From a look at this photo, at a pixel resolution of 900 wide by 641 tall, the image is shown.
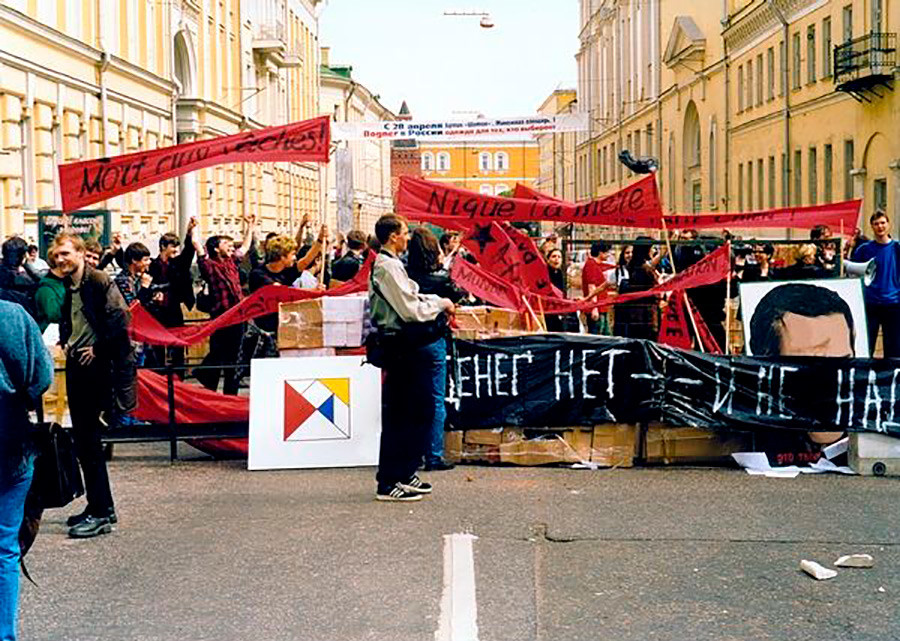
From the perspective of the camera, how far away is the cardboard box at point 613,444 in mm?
11000

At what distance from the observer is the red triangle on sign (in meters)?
11.0

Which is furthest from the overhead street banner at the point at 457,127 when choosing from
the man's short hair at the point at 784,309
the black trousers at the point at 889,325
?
the man's short hair at the point at 784,309

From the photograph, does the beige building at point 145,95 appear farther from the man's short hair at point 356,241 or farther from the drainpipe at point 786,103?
the drainpipe at point 786,103

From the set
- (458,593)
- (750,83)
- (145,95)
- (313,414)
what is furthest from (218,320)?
(750,83)

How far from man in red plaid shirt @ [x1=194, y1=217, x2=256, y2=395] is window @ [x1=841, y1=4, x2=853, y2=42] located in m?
23.9

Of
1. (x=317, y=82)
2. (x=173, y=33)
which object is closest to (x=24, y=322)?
(x=173, y=33)

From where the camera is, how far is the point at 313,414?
36.2 feet

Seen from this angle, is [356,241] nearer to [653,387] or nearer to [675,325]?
[675,325]

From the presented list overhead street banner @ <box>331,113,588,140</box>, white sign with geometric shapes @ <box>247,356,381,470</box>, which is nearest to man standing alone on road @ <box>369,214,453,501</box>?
white sign with geometric shapes @ <box>247,356,381,470</box>

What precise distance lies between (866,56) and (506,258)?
67.9 ft

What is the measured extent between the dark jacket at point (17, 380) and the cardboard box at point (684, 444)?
5801mm

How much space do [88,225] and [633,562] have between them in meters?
16.4

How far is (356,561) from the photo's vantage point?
7930 millimetres

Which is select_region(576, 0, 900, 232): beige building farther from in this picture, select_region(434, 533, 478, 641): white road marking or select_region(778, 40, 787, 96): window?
select_region(434, 533, 478, 641): white road marking
